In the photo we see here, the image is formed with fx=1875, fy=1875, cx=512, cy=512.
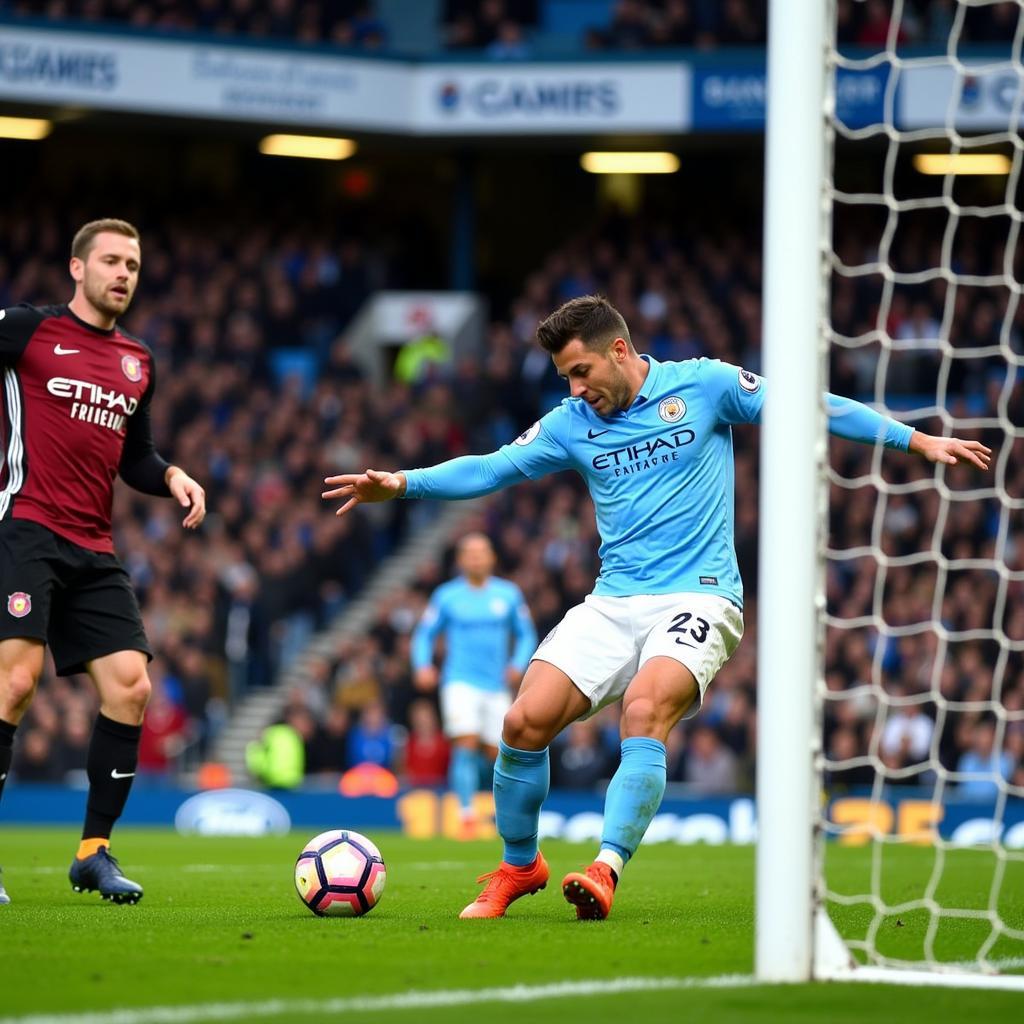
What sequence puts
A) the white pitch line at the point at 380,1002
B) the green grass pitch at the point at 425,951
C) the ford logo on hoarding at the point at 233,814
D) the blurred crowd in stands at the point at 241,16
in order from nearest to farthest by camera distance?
the white pitch line at the point at 380,1002
the green grass pitch at the point at 425,951
the ford logo on hoarding at the point at 233,814
the blurred crowd in stands at the point at 241,16

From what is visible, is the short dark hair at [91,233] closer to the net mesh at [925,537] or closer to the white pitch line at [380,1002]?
the net mesh at [925,537]

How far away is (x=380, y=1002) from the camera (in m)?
4.24

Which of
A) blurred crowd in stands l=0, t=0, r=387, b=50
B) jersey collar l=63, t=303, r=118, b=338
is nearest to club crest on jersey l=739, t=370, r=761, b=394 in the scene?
jersey collar l=63, t=303, r=118, b=338

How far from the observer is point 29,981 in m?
4.50

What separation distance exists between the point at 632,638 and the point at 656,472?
1.95 ft

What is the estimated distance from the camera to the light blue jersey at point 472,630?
14516 millimetres

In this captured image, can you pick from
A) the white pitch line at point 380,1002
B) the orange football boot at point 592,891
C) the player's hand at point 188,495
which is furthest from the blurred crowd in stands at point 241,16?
the white pitch line at point 380,1002

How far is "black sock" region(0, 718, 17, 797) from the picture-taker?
21.8 ft

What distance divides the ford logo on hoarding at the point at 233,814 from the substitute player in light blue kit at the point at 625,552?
1084cm

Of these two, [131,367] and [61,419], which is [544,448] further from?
[61,419]

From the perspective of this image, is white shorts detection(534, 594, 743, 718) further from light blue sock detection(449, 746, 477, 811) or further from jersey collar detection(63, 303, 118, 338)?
light blue sock detection(449, 746, 477, 811)

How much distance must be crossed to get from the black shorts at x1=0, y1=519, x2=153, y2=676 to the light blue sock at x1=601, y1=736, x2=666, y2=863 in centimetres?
190

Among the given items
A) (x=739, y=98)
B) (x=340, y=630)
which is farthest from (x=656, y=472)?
(x=739, y=98)

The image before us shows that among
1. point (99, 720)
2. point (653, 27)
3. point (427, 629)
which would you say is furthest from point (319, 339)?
point (99, 720)
